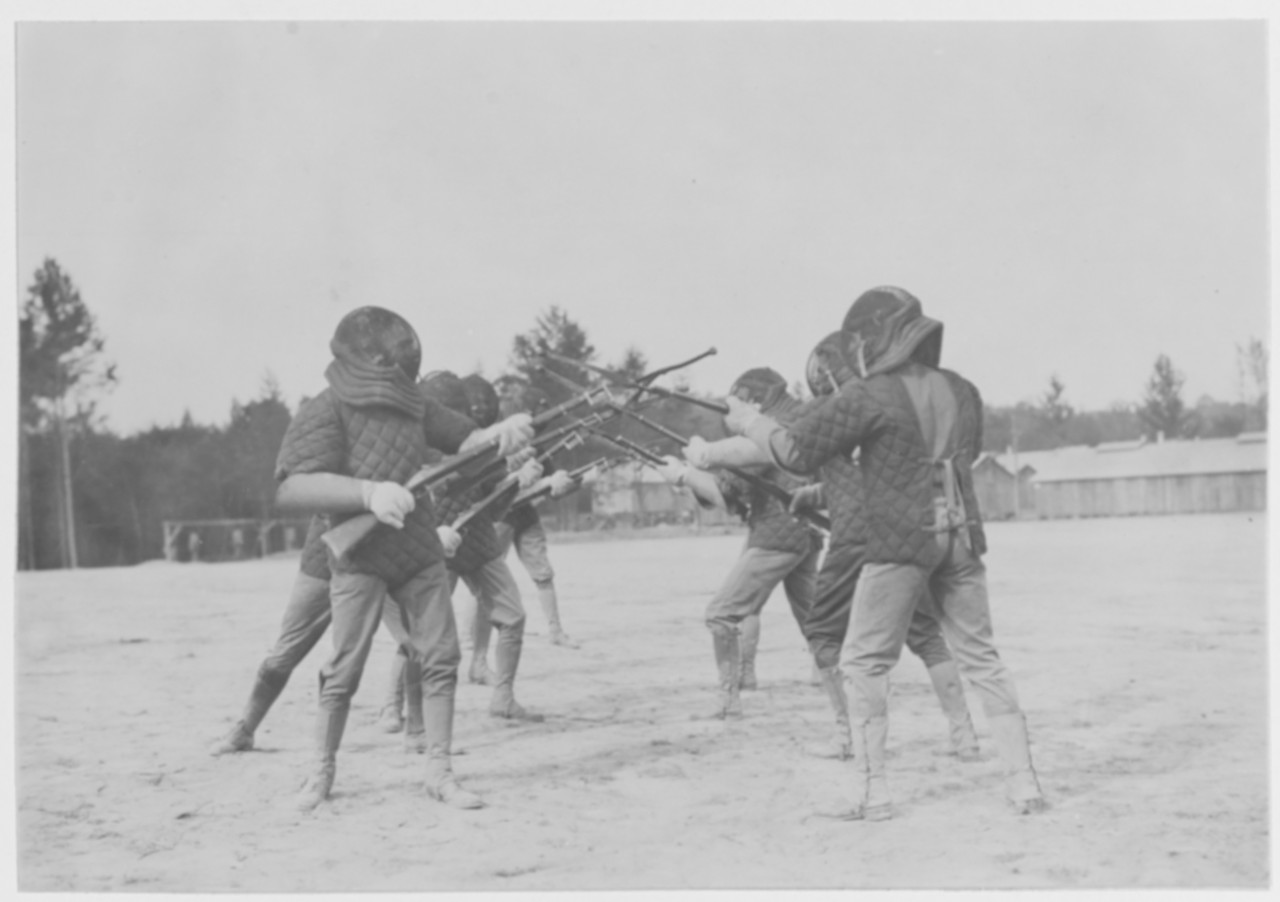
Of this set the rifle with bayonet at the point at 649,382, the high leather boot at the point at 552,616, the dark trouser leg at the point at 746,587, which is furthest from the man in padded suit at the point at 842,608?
the high leather boot at the point at 552,616

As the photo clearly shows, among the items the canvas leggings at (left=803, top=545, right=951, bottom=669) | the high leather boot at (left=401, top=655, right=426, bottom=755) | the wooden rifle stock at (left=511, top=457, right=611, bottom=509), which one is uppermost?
the wooden rifle stock at (left=511, top=457, right=611, bottom=509)

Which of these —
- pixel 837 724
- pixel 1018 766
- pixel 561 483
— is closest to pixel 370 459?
pixel 837 724

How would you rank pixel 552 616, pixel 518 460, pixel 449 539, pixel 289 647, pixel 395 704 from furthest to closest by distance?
pixel 552 616, pixel 518 460, pixel 395 704, pixel 449 539, pixel 289 647

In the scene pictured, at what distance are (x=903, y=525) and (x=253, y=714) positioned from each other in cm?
402

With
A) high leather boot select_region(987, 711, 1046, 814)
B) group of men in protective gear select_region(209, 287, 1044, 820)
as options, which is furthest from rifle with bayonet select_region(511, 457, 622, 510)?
high leather boot select_region(987, 711, 1046, 814)

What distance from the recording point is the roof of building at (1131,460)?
1238 inches

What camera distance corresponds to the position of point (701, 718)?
8273 mm

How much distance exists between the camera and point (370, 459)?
6297mm

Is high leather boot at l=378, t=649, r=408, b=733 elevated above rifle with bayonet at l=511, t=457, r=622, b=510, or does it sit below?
below

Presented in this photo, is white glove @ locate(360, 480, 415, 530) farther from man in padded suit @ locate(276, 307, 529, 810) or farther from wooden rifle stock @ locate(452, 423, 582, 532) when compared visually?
wooden rifle stock @ locate(452, 423, 582, 532)

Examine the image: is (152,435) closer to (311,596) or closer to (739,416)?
(311,596)

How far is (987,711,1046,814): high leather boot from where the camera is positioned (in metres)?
5.81

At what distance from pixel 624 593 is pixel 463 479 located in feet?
30.1

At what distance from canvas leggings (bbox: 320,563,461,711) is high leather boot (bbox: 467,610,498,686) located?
3.27m
